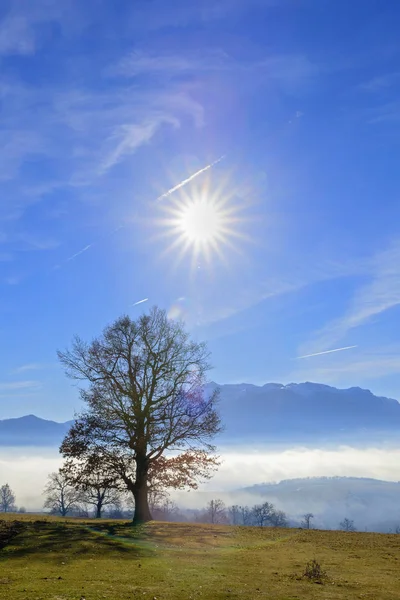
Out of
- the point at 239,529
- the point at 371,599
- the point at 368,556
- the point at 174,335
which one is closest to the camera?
the point at 371,599

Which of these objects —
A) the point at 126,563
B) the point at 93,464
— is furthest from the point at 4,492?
the point at 126,563

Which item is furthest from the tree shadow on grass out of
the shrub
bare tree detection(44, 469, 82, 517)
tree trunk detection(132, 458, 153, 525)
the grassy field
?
bare tree detection(44, 469, 82, 517)

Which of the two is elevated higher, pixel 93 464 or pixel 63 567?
pixel 93 464

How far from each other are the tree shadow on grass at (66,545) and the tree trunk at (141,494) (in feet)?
30.0

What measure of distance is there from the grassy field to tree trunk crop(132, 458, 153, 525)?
5.56m

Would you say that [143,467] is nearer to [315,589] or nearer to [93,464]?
[93,464]

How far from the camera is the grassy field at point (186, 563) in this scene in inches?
623

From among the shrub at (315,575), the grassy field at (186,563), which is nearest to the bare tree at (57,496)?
the grassy field at (186,563)

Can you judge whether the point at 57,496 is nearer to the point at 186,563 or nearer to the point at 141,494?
the point at 141,494

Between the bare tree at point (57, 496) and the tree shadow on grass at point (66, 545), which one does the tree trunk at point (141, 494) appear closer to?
the tree shadow on grass at point (66, 545)

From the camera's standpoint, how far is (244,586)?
16938 millimetres

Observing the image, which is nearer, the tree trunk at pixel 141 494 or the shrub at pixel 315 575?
the shrub at pixel 315 575

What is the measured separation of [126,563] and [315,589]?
9.22 m

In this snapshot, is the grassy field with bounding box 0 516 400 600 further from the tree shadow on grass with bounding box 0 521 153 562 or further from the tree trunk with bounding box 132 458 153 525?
the tree trunk with bounding box 132 458 153 525
